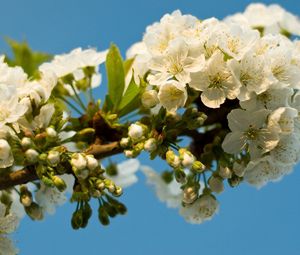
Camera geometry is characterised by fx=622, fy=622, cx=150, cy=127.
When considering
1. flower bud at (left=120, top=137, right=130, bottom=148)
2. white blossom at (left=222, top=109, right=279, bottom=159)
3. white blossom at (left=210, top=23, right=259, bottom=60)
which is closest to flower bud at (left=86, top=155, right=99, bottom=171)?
flower bud at (left=120, top=137, right=130, bottom=148)

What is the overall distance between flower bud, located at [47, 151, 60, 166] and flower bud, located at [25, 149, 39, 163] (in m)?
0.06

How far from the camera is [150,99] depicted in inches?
119

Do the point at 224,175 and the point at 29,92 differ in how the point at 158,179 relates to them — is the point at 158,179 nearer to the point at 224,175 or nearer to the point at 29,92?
the point at 224,175

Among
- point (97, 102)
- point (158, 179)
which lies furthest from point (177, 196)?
point (97, 102)

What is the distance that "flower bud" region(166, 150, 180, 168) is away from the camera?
9.51 feet

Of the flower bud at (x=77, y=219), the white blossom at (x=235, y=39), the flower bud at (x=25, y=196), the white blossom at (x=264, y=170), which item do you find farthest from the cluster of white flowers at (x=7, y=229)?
the white blossom at (x=235, y=39)

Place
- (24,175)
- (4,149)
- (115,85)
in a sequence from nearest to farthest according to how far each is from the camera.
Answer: (4,149) → (24,175) → (115,85)

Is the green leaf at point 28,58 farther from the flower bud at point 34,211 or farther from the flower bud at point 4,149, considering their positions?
the flower bud at point 4,149

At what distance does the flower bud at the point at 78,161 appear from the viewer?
9.13ft

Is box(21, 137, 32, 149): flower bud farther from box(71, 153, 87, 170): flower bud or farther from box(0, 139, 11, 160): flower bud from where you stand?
box(71, 153, 87, 170): flower bud

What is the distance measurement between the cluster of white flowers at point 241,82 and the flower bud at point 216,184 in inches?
6.2

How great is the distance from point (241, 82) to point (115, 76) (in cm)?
75

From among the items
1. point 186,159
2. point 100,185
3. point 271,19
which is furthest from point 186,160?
point 271,19

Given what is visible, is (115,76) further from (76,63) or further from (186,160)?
(186,160)
